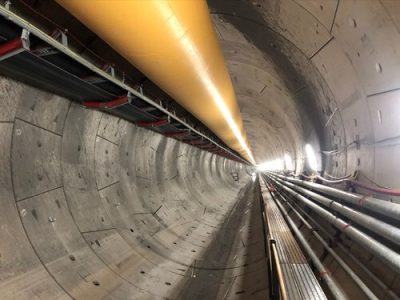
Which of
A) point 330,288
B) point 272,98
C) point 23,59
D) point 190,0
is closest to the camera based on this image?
point 190,0

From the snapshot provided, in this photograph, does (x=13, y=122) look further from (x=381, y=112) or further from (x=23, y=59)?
(x=381, y=112)

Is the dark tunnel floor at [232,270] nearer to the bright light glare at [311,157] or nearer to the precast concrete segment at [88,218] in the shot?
the precast concrete segment at [88,218]

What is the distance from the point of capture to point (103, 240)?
3576 millimetres

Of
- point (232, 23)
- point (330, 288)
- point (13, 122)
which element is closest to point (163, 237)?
point (330, 288)

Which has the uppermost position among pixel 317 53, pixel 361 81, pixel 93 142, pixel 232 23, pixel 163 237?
pixel 232 23

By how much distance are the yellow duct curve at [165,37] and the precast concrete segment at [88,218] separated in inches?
45.5

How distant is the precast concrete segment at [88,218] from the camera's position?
2502mm

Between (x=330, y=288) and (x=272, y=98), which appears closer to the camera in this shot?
(x=330, y=288)

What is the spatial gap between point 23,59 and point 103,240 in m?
2.34

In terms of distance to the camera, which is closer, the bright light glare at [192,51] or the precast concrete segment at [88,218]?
the bright light glare at [192,51]

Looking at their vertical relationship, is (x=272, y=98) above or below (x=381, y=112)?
above

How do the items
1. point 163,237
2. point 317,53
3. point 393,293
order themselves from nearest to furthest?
point 393,293 < point 317,53 < point 163,237

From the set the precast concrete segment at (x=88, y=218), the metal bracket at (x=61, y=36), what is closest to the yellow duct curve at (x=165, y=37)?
the metal bracket at (x=61, y=36)

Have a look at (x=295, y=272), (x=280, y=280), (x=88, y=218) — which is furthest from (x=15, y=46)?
(x=295, y=272)
